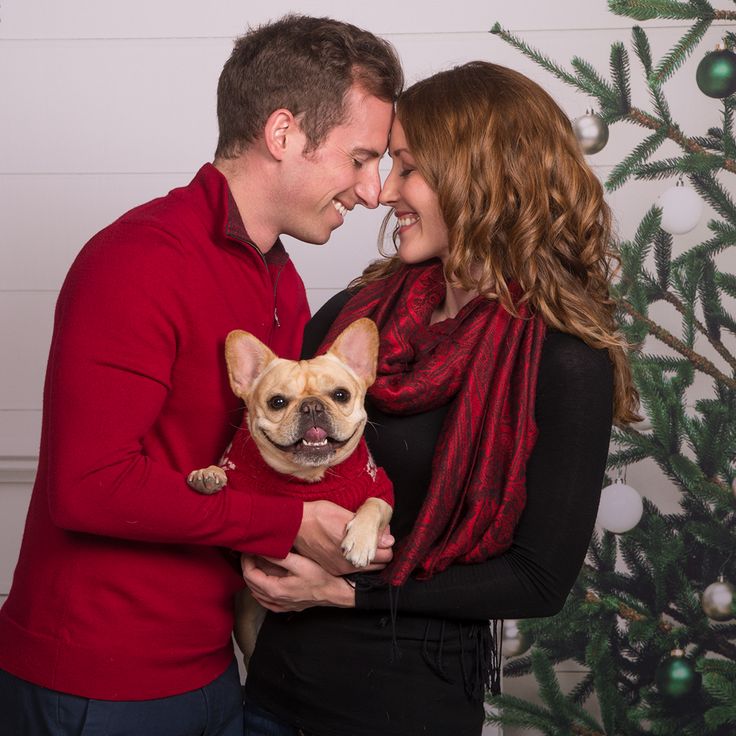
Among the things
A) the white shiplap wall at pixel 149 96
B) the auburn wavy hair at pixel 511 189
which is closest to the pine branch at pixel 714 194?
the white shiplap wall at pixel 149 96

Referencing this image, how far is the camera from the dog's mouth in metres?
1.71

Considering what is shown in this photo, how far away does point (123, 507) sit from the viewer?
1.44m

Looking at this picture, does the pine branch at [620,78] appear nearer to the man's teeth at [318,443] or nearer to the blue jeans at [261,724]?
the man's teeth at [318,443]

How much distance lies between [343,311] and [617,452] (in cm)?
109

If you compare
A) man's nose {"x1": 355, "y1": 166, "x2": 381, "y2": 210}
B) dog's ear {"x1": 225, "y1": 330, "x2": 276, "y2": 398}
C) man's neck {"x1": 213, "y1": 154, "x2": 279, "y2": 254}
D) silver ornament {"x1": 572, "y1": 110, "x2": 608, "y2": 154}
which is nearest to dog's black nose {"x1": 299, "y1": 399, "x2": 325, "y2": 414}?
dog's ear {"x1": 225, "y1": 330, "x2": 276, "y2": 398}

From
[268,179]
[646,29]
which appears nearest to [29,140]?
[268,179]

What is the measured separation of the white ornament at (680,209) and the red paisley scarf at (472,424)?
101cm

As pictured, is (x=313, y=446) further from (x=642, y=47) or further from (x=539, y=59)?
(x=642, y=47)

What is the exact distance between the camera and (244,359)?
1.69m

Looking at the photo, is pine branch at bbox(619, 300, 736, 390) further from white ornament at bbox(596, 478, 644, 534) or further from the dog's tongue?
the dog's tongue

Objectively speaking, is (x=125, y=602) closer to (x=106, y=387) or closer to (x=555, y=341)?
(x=106, y=387)

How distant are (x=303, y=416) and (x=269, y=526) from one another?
25 centimetres

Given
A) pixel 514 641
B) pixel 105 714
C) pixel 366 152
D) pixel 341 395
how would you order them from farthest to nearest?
pixel 514 641, pixel 366 152, pixel 341 395, pixel 105 714

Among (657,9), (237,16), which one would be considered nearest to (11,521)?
(237,16)
